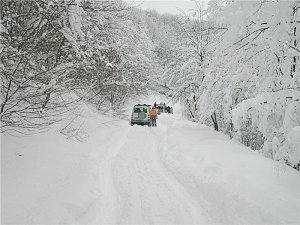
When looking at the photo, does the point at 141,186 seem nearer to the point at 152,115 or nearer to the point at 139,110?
the point at 152,115

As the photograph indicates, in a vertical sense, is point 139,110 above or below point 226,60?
below

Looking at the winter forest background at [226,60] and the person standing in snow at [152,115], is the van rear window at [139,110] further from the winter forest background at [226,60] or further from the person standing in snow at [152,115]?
the winter forest background at [226,60]

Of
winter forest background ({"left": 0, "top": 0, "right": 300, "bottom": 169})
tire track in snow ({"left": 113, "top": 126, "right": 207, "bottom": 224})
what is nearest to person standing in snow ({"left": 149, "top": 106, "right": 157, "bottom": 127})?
winter forest background ({"left": 0, "top": 0, "right": 300, "bottom": 169})

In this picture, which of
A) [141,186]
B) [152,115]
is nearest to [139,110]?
[152,115]

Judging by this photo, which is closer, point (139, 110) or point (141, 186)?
point (141, 186)

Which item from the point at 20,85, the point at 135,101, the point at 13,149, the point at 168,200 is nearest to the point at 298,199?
the point at 168,200

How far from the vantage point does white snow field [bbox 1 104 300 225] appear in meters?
6.87

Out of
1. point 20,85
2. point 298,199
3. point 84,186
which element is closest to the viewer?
point 20,85

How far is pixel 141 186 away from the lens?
9.16 metres

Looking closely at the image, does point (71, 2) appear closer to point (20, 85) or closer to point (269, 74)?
point (20, 85)

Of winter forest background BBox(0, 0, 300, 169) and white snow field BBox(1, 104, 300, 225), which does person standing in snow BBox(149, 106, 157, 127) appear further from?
white snow field BBox(1, 104, 300, 225)

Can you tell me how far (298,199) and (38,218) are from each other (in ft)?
18.0

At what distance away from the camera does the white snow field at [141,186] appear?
6.87 metres

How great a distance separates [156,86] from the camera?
64.9 m
